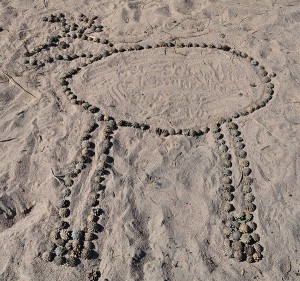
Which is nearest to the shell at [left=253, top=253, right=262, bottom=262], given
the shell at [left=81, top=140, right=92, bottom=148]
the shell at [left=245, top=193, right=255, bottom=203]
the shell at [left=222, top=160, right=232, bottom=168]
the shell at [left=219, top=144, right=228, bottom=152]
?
the shell at [left=245, top=193, right=255, bottom=203]

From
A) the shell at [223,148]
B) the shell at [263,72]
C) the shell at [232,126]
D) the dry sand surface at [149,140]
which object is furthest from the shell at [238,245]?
the shell at [263,72]

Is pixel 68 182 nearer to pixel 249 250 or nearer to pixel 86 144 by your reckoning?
pixel 86 144

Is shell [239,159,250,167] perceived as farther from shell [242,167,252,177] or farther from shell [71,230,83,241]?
shell [71,230,83,241]

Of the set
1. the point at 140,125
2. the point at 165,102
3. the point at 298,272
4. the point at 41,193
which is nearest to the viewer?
the point at 298,272

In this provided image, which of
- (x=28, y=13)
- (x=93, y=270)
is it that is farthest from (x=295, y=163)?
(x=28, y=13)

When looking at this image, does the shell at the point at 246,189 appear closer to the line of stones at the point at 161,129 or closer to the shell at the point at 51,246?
the line of stones at the point at 161,129

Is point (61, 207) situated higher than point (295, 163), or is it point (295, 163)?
point (61, 207)

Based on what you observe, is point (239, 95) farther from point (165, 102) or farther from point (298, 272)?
point (298, 272)
